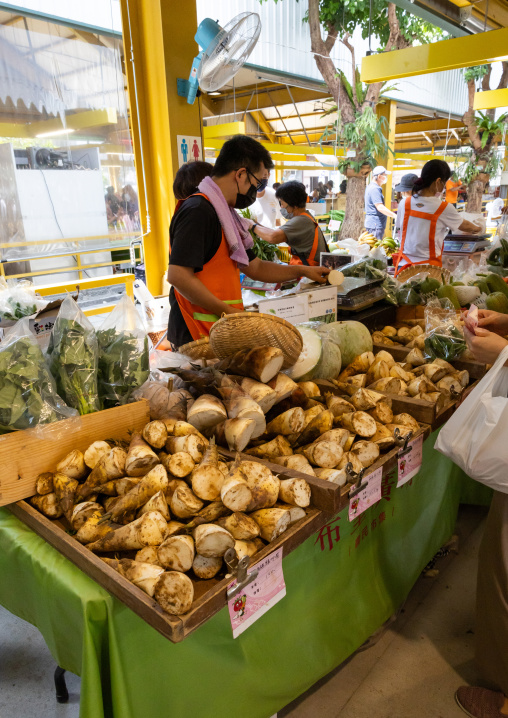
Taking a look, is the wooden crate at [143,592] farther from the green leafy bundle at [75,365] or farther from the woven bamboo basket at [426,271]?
the woven bamboo basket at [426,271]

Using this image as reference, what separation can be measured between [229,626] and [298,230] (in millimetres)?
3378

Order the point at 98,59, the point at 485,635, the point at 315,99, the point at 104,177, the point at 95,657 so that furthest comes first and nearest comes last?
the point at 315,99 < the point at 104,177 < the point at 98,59 < the point at 485,635 < the point at 95,657

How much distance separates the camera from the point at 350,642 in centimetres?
173

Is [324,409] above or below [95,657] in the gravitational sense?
above

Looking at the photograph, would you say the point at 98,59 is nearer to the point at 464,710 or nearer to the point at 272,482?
the point at 272,482

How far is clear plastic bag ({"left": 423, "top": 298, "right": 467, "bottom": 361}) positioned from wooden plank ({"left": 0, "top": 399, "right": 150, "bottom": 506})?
1.31 meters

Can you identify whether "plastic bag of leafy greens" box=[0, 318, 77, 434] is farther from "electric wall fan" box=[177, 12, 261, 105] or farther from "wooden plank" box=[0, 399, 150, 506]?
"electric wall fan" box=[177, 12, 261, 105]

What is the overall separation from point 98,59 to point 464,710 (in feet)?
17.1

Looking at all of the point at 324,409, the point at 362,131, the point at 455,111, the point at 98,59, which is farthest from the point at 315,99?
the point at 324,409

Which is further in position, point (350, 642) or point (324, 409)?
point (350, 642)

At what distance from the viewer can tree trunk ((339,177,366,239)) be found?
330 inches

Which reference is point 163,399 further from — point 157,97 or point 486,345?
point 157,97

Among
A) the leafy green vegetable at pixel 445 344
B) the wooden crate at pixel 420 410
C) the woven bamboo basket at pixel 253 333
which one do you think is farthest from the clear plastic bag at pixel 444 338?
the woven bamboo basket at pixel 253 333

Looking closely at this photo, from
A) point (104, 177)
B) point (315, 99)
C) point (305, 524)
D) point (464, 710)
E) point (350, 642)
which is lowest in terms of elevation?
point (464, 710)
